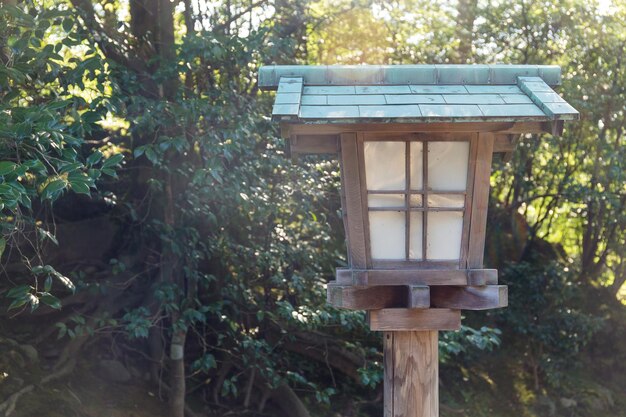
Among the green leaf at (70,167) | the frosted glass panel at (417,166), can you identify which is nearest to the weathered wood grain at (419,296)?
the frosted glass panel at (417,166)

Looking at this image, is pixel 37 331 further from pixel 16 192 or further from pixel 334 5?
pixel 334 5

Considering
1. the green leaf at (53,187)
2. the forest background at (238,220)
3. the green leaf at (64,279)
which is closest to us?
the green leaf at (53,187)

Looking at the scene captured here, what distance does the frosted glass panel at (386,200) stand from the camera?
3.87 metres

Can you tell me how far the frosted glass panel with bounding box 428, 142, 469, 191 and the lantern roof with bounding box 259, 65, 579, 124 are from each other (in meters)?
0.24

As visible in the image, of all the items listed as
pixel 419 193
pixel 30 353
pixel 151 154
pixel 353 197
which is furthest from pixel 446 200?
pixel 30 353

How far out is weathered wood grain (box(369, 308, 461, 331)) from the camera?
13.0 feet

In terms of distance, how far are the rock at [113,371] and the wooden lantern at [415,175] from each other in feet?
11.9

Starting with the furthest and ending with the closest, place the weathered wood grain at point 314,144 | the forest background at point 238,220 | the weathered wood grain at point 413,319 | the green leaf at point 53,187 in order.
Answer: the forest background at point 238,220
the weathered wood grain at point 314,144
the weathered wood grain at point 413,319
the green leaf at point 53,187

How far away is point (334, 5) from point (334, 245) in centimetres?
253

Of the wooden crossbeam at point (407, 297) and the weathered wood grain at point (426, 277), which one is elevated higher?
the weathered wood grain at point (426, 277)

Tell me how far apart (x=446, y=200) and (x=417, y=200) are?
0.15 m

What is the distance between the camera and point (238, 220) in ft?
21.7

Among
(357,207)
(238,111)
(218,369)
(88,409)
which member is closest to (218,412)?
(218,369)

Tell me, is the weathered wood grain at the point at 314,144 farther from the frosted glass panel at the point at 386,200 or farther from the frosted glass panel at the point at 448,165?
the frosted glass panel at the point at 448,165
